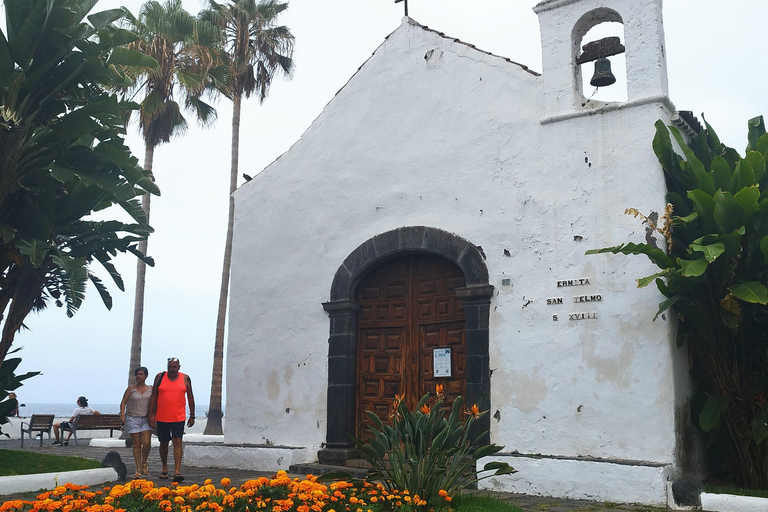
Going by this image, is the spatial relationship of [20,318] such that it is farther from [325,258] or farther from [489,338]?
[489,338]

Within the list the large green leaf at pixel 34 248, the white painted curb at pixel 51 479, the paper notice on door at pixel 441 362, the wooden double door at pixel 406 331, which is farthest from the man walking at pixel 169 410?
the paper notice on door at pixel 441 362

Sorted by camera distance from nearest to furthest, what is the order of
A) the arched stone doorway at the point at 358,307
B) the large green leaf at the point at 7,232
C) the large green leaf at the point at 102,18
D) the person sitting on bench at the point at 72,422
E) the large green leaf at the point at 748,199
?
the large green leaf at the point at 748,199, the large green leaf at the point at 7,232, the arched stone doorway at the point at 358,307, the large green leaf at the point at 102,18, the person sitting on bench at the point at 72,422

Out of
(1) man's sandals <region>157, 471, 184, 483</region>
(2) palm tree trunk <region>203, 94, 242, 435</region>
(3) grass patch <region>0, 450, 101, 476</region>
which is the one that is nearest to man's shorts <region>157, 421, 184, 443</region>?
(1) man's sandals <region>157, 471, 184, 483</region>

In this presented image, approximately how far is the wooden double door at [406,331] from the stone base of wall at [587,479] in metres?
1.28

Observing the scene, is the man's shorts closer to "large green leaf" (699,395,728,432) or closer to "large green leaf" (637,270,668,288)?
"large green leaf" (637,270,668,288)

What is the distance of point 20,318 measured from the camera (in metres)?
8.88

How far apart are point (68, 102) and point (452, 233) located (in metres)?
4.69

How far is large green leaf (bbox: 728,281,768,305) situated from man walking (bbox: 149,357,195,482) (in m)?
5.63

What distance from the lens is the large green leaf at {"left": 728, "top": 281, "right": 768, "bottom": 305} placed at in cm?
635

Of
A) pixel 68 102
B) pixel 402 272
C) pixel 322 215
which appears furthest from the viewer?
pixel 322 215

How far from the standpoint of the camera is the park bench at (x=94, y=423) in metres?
13.8

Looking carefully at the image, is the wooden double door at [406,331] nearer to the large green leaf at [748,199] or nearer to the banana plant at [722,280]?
the banana plant at [722,280]

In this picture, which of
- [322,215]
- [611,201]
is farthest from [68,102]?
[611,201]

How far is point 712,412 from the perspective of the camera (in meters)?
7.00
